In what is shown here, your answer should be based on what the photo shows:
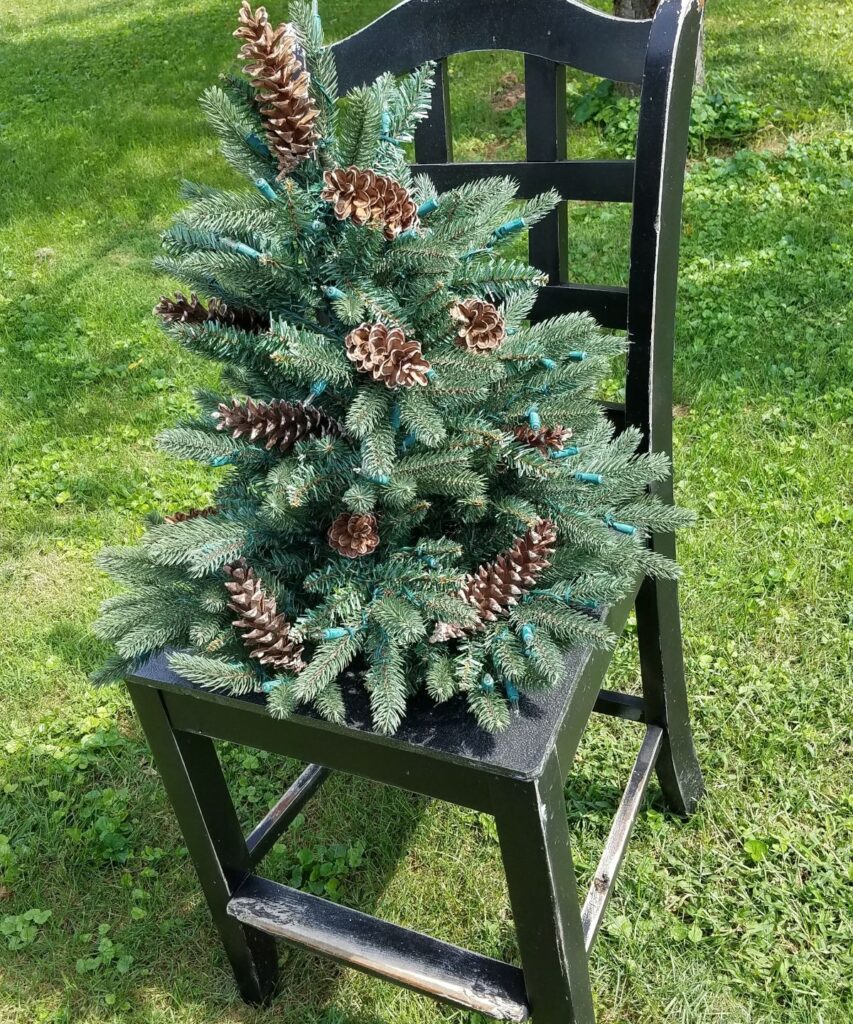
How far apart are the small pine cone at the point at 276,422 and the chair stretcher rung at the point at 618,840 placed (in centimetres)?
97

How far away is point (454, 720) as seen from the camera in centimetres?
129

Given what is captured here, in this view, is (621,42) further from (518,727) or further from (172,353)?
(172,353)

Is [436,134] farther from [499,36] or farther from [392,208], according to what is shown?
[392,208]

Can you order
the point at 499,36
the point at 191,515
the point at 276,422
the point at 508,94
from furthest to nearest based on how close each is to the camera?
the point at 508,94 → the point at 499,36 → the point at 191,515 → the point at 276,422

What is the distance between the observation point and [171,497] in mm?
3469

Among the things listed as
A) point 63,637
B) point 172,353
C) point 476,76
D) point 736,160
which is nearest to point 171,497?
point 63,637

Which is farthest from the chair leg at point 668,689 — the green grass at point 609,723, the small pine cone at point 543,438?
the small pine cone at point 543,438

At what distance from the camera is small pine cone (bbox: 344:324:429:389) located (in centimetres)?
115

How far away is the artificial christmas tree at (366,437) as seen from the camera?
47.1 inches

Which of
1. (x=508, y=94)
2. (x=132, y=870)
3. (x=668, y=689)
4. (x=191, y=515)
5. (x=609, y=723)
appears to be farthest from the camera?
(x=508, y=94)

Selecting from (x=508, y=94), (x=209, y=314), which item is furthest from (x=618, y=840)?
(x=508, y=94)

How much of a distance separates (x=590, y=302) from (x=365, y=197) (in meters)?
0.69

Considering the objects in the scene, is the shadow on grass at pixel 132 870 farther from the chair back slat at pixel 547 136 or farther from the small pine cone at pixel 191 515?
the chair back slat at pixel 547 136

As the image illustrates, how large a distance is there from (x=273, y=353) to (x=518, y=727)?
0.60m
